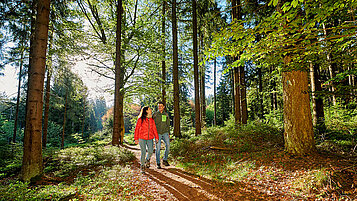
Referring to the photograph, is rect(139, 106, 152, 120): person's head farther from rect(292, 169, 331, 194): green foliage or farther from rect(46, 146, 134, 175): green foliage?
rect(292, 169, 331, 194): green foliage

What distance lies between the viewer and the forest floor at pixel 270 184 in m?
2.92

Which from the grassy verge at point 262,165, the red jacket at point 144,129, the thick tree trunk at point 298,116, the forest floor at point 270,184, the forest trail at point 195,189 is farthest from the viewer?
the red jacket at point 144,129

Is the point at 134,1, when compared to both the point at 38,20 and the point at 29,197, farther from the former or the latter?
the point at 29,197

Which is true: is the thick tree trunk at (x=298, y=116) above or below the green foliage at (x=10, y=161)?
above

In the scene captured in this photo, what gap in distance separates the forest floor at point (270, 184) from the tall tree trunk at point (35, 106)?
3.03 m

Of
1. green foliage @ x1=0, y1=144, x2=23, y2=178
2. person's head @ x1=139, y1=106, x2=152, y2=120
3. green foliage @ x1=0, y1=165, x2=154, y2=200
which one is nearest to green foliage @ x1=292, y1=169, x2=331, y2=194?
green foliage @ x1=0, y1=165, x2=154, y2=200

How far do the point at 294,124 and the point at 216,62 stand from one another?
55.4ft

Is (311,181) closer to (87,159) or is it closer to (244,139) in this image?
(244,139)

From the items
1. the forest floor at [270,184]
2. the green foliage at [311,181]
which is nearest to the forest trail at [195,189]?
the forest floor at [270,184]

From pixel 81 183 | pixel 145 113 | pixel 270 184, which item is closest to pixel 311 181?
pixel 270 184

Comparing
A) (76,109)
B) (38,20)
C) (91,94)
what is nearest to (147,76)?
(91,94)

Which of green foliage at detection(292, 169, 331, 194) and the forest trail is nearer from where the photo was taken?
green foliage at detection(292, 169, 331, 194)

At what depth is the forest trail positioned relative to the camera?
10.9 ft

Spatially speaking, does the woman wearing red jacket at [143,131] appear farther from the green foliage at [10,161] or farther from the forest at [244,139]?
the green foliage at [10,161]
